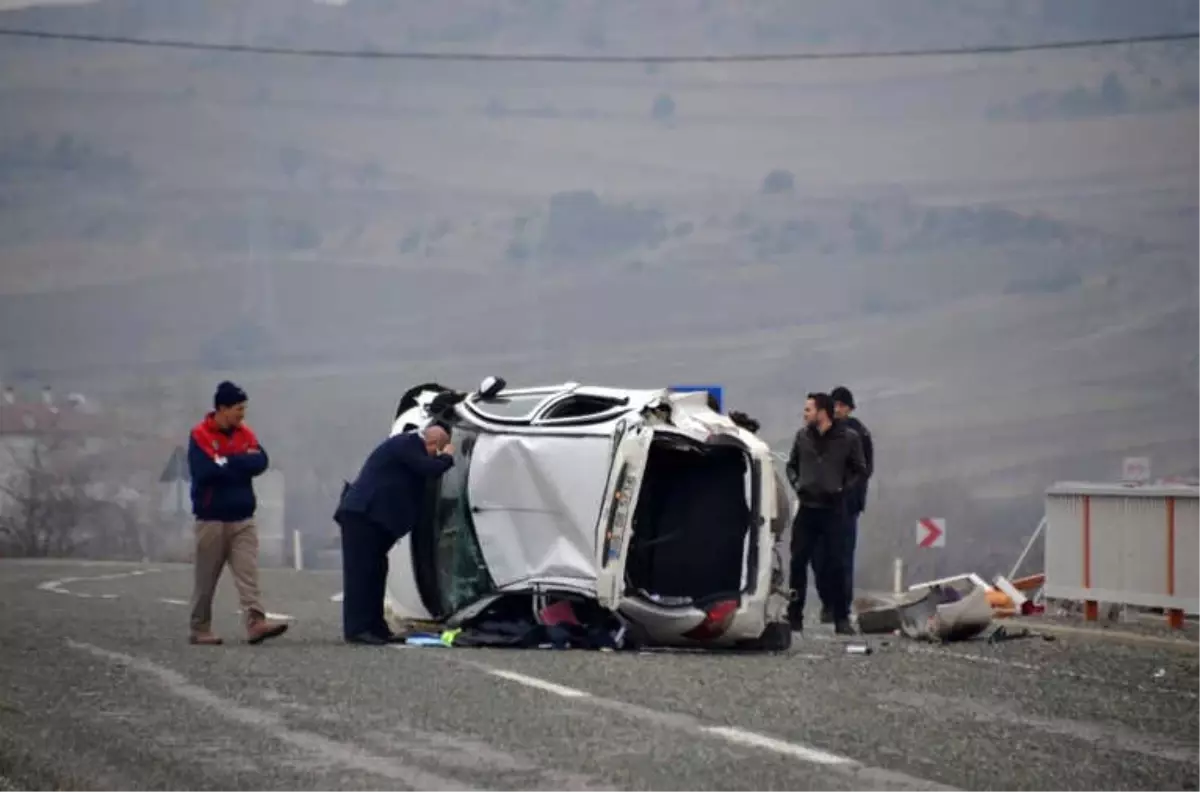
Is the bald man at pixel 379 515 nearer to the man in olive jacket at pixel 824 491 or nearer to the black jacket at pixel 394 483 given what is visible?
the black jacket at pixel 394 483

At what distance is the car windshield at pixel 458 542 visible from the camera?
51.5 ft

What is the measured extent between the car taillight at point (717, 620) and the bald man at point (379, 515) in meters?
1.98

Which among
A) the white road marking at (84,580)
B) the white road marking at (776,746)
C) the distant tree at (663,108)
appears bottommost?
the white road marking at (84,580)

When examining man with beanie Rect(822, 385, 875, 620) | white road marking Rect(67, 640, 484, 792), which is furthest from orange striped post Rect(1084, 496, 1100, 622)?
white road marking Rect(67, 640, 484, 792)

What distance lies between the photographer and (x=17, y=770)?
8703 mm

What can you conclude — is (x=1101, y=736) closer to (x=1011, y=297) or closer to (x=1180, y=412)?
(x=1180, y=412)

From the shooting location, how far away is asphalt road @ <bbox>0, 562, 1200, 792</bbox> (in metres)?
8.56

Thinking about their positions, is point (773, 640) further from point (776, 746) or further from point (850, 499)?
point (776, 746)

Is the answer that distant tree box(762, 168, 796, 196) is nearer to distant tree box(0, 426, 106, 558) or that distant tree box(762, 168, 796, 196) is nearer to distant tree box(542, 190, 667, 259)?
distant tree box(542, 190, 667, 259)

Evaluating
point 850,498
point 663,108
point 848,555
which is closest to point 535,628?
point 848,555

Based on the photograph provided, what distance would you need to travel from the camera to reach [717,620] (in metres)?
15.0

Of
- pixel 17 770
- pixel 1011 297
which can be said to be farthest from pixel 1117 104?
pixel 17 770

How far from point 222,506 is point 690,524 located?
312cm

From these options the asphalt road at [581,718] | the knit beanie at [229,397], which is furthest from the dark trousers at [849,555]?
the knit beanie at [229,397]
